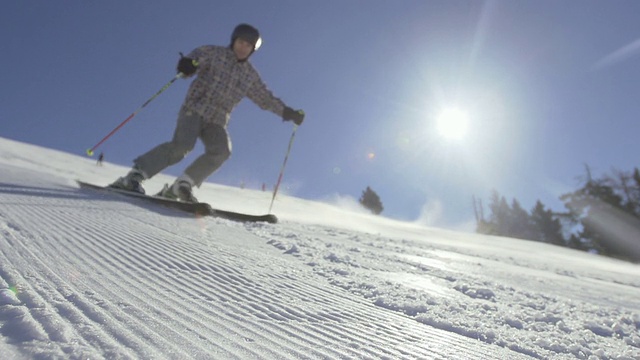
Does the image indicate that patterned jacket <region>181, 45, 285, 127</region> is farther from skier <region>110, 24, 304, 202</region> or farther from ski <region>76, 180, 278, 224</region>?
ski <region>76, 180, 278, 224</region>

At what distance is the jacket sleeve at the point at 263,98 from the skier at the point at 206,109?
0.5 inches

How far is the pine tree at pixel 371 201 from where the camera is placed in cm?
3777

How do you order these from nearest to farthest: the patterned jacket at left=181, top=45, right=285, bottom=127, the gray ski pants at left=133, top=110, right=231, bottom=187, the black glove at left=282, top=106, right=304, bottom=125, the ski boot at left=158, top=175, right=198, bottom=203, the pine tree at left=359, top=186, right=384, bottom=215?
the gray ski pants at left=133, top=110, right=231, bottom=187 < the ski boot at left=158, top=175, right=198, bottom=203 < the patterned jacket at left=181, top=45, right=285, bottom=127 < the black glove at left=282, top=106, right=304, bottom=125 < the pine tree at left=359, top=186, right=384, bottom=215

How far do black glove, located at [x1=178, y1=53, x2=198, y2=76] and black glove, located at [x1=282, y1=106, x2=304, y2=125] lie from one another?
1.32m

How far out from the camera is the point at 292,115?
5156 mm

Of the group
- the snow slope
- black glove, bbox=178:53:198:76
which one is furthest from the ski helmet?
the snow slope

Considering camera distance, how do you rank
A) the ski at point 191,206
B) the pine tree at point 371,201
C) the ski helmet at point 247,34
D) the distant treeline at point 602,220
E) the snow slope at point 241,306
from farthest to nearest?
1. the pine tree at point 371,201
2. the distant treeline at point 602,220
3. the ski helmet at point 247,34
4. the ski at point 191,206
5. the snow slope at point 241,306

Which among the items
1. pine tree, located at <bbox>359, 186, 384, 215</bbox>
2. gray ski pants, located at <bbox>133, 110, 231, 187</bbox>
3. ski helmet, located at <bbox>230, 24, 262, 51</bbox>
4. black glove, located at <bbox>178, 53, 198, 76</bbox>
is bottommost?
gray ski pants, located at <bbox>133, 110, 231, 187</bbox>

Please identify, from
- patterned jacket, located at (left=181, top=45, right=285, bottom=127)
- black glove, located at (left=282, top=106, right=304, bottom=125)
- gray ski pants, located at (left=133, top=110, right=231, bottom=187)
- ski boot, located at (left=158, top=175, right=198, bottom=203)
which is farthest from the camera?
black glove, located at (left=282, top=106, right=304, bottom=125)

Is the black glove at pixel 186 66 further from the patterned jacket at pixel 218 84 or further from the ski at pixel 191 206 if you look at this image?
the ski at pixel 191 206

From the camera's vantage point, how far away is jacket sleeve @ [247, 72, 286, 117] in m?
5.00

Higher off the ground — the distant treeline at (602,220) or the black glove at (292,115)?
the distant treeline at (602,220)

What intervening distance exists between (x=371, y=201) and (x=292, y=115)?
3389 cm

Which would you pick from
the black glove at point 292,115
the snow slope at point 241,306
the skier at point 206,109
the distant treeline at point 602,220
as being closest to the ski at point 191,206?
the skier at point 206,109
